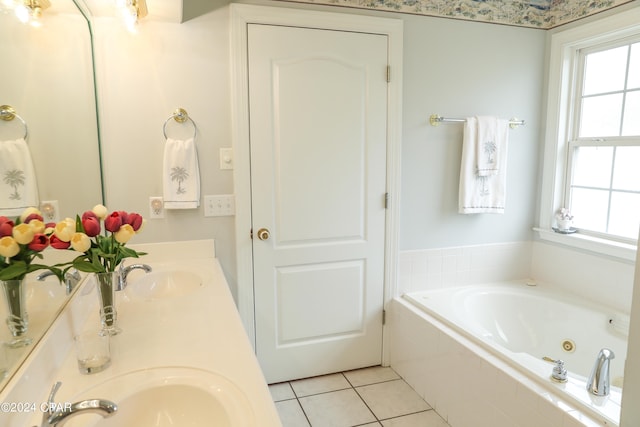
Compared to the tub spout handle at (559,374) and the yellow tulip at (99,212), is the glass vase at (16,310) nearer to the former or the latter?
the yellow tulip at (99,212)

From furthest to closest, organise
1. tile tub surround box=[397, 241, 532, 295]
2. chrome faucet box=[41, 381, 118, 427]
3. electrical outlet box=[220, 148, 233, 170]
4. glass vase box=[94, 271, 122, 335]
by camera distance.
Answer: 1. tile tub surround box=[397, 241, 532, 295]
2. electrical outlet box=[220, 148, 233, 170]
3. glass vase box=[94, 271, 122, 335]
4. chrome faucet box=[41, 381, 118, 427]

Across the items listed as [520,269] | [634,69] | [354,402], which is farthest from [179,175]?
[634,69]

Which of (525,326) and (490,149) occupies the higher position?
(490,149)

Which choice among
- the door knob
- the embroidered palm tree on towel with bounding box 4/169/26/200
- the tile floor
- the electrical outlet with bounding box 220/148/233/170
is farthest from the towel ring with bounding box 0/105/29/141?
the tile floor

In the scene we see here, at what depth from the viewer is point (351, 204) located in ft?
8.64

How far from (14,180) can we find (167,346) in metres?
0.59

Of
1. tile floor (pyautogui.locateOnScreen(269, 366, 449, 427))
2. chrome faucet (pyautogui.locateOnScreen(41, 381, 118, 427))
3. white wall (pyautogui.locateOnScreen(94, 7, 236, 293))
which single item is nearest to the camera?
chrome faucet (pyautogui.locateOnScreen(41, 381, 118, 427))

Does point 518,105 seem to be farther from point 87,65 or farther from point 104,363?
point 104,363

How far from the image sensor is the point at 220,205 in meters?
2.40

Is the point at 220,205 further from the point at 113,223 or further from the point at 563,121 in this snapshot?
the point at 563,121

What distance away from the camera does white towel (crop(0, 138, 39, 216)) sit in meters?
0.96

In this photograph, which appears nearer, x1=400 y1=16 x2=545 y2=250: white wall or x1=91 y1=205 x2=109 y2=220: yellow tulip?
x1=91 y1=205 x2=109 y2=220: yellow tulip

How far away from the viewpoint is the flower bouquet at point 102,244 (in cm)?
111

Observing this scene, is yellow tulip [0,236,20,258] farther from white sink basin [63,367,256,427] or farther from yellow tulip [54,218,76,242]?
white sink basin [63,367,256,427]
